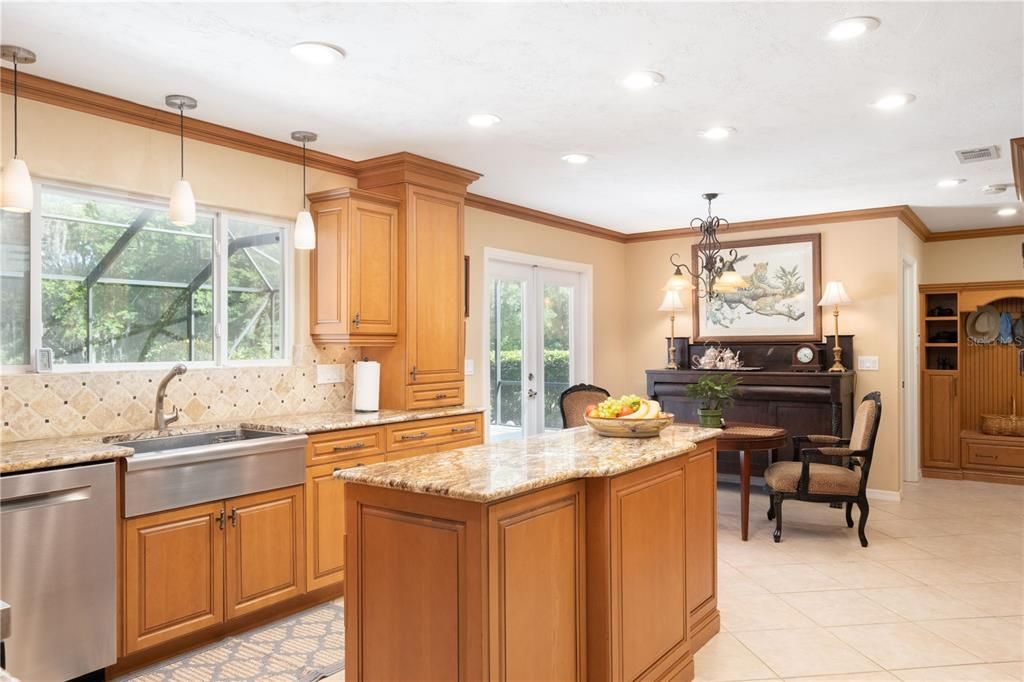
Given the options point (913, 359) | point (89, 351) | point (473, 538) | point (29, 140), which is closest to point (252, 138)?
point (29, 140)

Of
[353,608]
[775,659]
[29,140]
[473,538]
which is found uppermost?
[29,140]

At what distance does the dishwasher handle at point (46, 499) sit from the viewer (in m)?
2.60

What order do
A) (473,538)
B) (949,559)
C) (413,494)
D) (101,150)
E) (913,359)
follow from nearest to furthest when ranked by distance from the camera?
(473,538) → (413,494) → (101,150) → (949,559) → (913,359)

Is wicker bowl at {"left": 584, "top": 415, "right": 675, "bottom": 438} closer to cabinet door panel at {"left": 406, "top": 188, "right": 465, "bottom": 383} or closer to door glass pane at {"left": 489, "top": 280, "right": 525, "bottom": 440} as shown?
cabinet door panel at {"left": 406, "top": 188, "right": 465, "bottom": 383}

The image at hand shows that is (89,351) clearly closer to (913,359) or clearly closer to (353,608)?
(353,608)

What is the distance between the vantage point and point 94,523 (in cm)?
282

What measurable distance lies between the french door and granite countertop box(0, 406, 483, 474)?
57.7 inches

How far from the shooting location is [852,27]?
268cm

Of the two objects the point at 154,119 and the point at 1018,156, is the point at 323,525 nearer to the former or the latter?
the point at 154,119

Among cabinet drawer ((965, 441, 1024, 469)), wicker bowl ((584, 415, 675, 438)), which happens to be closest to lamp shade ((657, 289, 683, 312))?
cabinet drawer ((965, 441, 1024, 469))

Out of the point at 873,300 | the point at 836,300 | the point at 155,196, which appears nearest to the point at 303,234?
the point at 155,196

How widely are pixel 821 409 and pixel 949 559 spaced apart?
1758mm

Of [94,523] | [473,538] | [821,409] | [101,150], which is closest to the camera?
[473,538]

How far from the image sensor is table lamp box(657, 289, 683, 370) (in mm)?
7137
